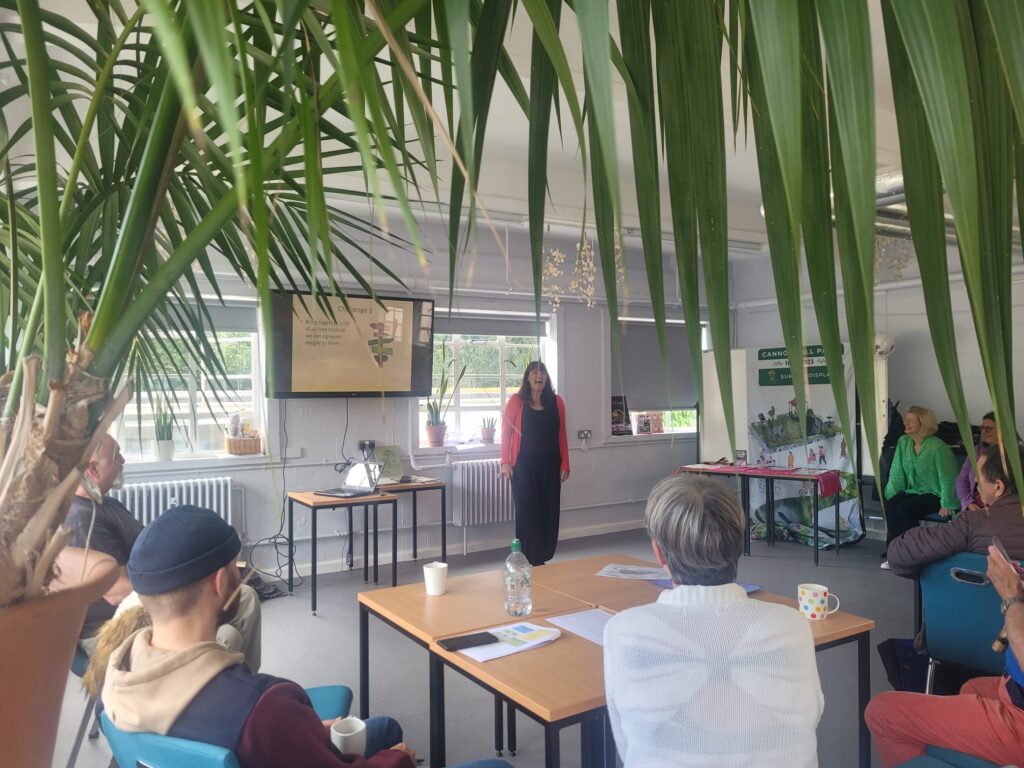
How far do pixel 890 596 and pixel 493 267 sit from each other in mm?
4208

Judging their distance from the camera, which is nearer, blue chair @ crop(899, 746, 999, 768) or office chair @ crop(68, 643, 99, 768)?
office chair @ crop(68, 643, 99, 768)

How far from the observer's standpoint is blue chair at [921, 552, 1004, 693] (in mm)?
2646

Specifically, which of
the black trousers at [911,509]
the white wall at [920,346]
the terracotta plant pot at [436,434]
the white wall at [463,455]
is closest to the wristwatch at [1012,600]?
the white wall at [463,455]

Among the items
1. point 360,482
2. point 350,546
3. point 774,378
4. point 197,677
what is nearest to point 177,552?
point 197,677

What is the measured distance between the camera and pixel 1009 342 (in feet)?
1.33

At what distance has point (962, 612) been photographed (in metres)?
2.71

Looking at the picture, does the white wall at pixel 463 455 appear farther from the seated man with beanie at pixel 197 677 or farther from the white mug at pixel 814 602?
the seated man with beanie at pixel 197 677

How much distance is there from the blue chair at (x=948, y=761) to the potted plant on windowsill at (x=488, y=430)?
539cm

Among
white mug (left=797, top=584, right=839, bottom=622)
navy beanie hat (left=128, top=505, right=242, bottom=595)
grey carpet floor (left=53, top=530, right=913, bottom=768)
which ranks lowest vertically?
grey carpet floor (left=53, top=530, right=913, bottom=768)

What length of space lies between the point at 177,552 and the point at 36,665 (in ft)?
3.58

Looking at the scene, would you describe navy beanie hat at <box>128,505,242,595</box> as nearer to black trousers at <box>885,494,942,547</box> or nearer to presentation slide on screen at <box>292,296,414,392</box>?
presentation slide on screen at <box>292,296,414,392</box>

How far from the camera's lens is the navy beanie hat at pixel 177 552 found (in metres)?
1.65

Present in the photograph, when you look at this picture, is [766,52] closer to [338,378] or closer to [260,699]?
[260,699]


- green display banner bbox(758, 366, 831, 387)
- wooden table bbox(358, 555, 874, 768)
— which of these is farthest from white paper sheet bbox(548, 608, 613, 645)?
green display banner bbox(758, 366, 831, 387)
